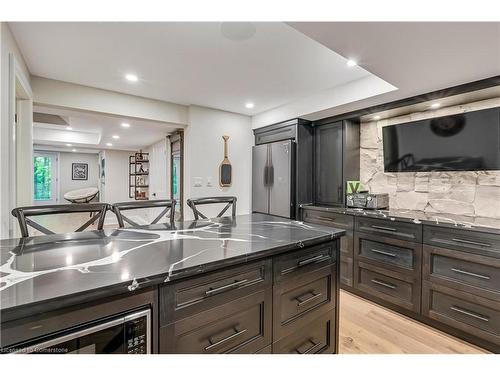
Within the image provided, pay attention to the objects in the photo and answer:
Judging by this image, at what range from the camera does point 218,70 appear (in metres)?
2.49

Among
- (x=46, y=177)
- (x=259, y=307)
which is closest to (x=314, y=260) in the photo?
(x=259, y=307)

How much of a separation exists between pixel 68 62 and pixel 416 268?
3.86 meters

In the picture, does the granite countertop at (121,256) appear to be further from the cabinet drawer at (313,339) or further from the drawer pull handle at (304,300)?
the cabinet drawer at (313,339)

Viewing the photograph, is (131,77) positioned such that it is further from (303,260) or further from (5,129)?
(303,260)

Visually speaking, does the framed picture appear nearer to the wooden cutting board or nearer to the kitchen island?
the wooden cutting board

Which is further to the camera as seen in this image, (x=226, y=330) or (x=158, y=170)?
(x=158, y=170)

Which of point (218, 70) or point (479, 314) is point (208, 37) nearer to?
point (218, 70)

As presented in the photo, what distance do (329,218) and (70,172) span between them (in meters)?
9.97

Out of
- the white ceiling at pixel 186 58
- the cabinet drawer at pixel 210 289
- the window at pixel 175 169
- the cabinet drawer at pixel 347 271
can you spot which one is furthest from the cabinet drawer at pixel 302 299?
the window at pixel 175 169

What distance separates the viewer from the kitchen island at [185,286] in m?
0.75

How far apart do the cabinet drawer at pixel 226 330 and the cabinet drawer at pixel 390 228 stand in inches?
70.4

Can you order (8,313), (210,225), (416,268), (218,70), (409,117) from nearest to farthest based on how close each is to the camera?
(8,313) → (210,225) → (416,268) → (218,70) → (409,117)

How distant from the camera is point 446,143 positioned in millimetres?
2510
